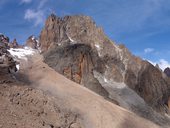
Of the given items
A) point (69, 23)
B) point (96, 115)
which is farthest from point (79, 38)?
point (96, 115)

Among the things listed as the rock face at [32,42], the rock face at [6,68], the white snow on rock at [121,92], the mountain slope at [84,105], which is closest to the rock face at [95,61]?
the white snow on rock at [121,92]

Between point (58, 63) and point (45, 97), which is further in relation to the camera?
point (58, 63)

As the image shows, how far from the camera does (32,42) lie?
104m

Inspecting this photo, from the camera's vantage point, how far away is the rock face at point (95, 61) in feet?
260

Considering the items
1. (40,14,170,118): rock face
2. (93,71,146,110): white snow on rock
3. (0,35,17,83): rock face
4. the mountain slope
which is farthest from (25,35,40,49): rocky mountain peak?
the mountain slope

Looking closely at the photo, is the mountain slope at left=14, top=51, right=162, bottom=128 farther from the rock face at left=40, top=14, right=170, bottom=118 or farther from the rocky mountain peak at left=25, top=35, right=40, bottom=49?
the rocky mountain peak at left=25, top=35, right=40, bottom=49

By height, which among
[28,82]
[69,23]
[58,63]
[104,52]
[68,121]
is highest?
[69,23]

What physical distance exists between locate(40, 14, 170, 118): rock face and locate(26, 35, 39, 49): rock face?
365cm

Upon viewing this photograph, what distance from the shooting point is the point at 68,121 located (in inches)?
1778

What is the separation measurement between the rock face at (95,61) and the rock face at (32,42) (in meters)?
3.65

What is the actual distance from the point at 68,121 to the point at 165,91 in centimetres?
7211

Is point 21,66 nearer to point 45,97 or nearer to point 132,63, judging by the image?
point 45,97

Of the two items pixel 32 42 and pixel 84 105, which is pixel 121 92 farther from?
pixel 84 105

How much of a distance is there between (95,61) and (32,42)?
24.7m
